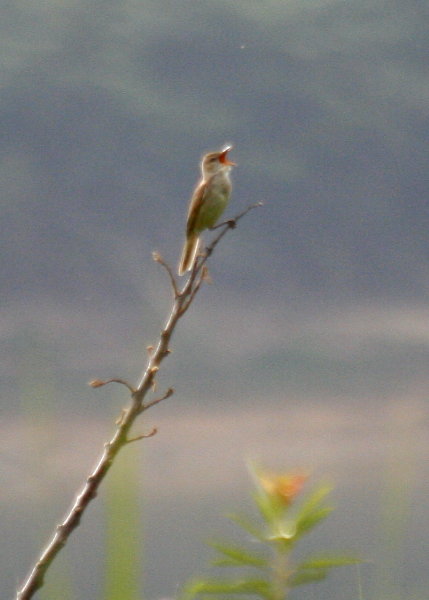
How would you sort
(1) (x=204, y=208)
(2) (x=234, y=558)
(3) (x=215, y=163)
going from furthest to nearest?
1. (3) (x=215, y=163)
2. (1) (x=204, y=208)
3. (2) (x=234, y=558)

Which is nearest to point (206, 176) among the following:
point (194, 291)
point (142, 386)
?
point (194, 291)

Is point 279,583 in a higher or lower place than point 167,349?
lower

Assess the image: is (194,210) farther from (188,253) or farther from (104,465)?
(104,465)

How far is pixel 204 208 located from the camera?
6.09 m

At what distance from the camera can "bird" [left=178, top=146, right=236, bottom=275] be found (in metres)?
6.11

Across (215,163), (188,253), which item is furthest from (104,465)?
(215,163)

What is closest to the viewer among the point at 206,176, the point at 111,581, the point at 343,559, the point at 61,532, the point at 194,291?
the point at 111,581

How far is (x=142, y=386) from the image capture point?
2.88 meters

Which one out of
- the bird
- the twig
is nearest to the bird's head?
the bird

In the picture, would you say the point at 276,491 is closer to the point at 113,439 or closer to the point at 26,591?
the point at 113,439

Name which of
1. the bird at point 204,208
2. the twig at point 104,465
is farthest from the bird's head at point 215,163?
the twig at point 104,465

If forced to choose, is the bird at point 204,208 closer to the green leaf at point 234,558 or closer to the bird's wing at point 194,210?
the bird's wing at point 194,210

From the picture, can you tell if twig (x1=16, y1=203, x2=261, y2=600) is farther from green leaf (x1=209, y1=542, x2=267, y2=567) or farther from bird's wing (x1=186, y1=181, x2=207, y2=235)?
bird's wing (x1=186, y1=181, x2=207, y2=235)

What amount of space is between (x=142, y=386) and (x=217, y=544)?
82cm
